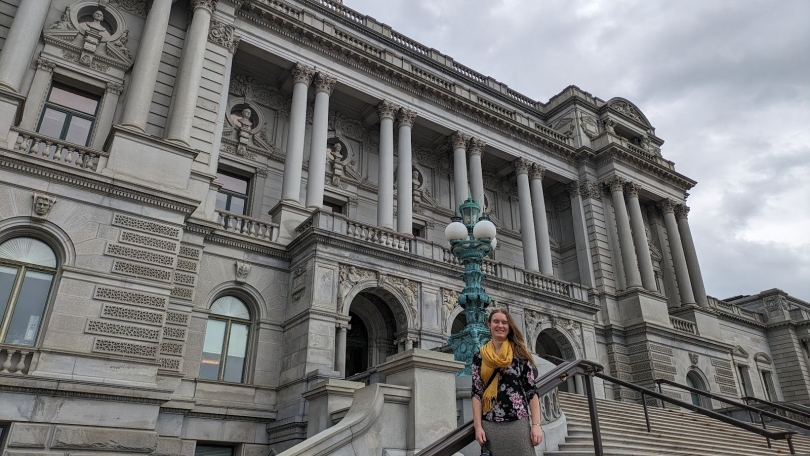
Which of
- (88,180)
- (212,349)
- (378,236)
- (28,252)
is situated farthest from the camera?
(378,236)

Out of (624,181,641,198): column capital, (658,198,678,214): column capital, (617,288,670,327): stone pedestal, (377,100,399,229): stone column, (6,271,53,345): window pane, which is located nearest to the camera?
(6,271,53,345): window pane

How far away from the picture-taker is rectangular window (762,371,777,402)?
36125mm

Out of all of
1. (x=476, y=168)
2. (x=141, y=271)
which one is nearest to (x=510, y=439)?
(x=141, y=271)

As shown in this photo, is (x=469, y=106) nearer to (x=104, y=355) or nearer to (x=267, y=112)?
(x=267, y=112)

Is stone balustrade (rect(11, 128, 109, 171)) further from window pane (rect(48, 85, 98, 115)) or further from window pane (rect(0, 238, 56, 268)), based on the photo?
window pane (rect(48, 85, 98, 115))

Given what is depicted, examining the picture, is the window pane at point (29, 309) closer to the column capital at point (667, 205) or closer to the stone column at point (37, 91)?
the stone column at point (37, 91)

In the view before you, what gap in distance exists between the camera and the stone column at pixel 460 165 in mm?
Answer: 26516

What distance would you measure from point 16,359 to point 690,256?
33.6 m

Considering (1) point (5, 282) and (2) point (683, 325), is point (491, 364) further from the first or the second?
(2) point (683, 325)

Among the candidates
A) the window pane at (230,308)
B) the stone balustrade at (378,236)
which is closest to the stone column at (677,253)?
the stone balustrade at (378,236)

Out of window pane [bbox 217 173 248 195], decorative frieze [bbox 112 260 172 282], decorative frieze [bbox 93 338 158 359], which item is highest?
window pane [bbox 217 173 248 195]

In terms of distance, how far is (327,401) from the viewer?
11547 millimetres

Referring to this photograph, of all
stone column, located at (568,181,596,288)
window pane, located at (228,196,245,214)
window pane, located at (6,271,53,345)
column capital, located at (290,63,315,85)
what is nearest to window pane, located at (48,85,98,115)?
window pane, located at (228,196,245,214)

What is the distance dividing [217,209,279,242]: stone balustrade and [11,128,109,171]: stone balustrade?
13.9ft
